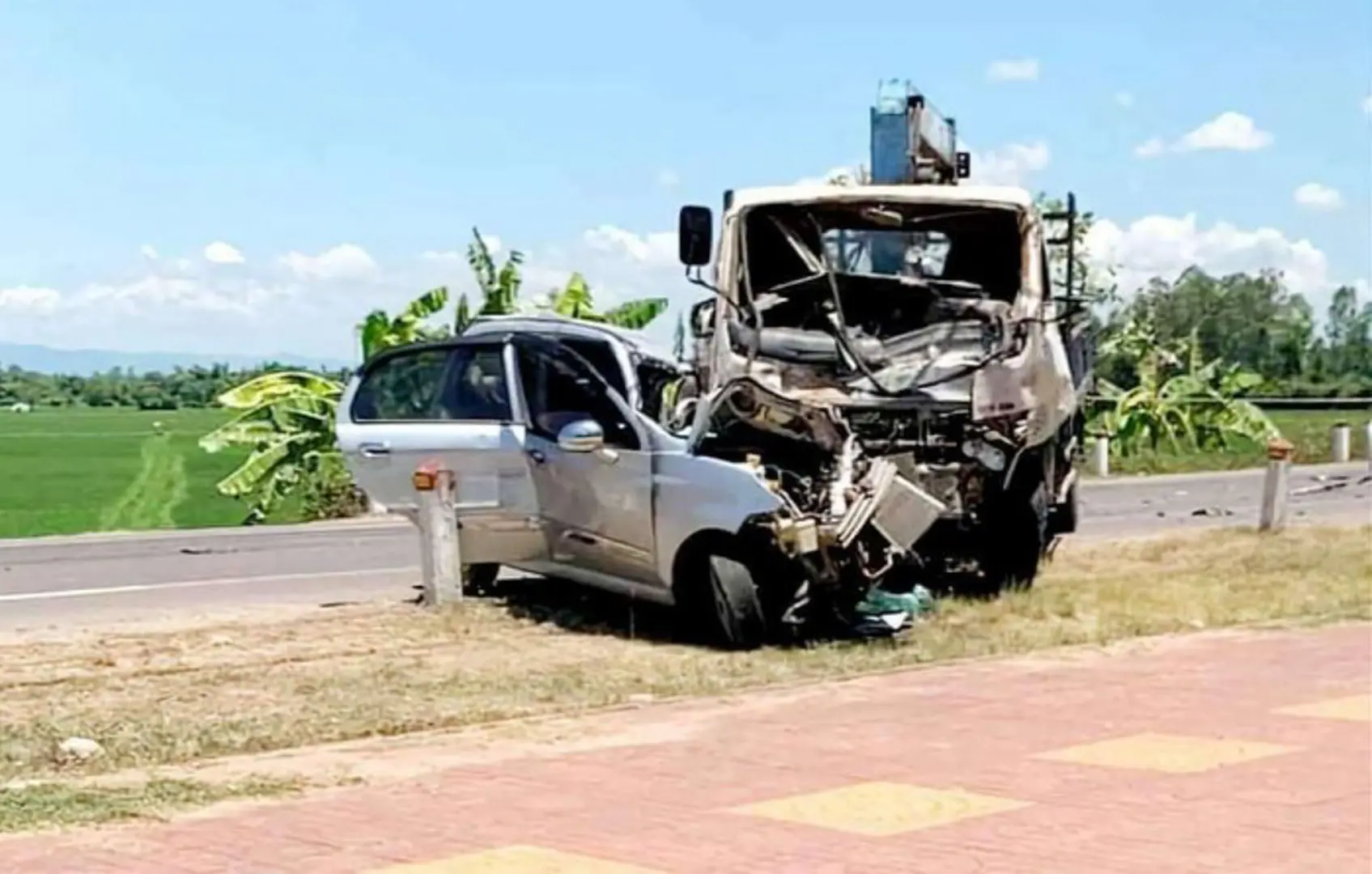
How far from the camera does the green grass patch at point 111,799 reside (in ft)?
24.8

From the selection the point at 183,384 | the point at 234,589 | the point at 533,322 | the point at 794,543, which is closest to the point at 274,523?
the point at 234,589

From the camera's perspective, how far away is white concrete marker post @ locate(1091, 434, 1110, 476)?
125ft

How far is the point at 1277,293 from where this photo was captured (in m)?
88.2

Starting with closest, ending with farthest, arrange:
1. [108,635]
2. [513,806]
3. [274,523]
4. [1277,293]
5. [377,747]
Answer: [513,806] < [377,747] < [108,635] < [274,523] < [1277,293]

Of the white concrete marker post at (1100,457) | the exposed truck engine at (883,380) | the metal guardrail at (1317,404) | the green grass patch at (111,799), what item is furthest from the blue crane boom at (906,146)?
the metal guardrail at (1317,404)

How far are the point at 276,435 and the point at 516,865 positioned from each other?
23077mm

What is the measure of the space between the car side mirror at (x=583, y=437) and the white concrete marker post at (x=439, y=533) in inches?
35.0

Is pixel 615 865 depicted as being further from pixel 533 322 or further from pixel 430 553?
pixel 533 322

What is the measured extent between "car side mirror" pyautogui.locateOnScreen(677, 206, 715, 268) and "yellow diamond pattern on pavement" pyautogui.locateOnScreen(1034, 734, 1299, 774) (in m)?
5.21

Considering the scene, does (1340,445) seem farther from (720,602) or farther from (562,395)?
(720,602)

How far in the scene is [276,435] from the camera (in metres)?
29.5

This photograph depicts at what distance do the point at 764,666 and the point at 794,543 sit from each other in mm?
741

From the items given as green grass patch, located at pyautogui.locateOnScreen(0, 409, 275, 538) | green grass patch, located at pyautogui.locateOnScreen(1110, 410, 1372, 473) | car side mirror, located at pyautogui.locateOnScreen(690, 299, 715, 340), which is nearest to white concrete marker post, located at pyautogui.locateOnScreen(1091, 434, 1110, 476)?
green grass patch, located at pyautogui.locateOnScreen(1110, 410, 1372, 473)

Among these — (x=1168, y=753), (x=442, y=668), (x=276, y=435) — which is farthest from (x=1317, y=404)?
(x=1168, y=753)
